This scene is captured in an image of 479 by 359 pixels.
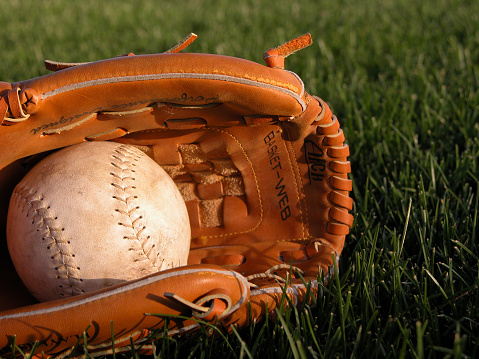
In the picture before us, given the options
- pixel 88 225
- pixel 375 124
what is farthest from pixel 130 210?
pixel 375 124

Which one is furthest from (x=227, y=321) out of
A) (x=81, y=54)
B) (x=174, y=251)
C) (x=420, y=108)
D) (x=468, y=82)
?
(x=81, y=54)

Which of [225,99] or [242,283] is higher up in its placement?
[225,99]

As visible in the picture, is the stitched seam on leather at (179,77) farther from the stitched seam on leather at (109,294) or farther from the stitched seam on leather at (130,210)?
the stitched seam on leather at (109,294)

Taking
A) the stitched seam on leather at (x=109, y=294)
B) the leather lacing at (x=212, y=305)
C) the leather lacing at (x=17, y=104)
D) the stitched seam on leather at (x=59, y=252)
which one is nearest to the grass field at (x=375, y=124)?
the leather lacing at (x=212, y=305)

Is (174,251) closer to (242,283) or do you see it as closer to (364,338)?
(242,283)

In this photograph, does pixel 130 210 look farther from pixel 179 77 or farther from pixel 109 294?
pixel 179 77

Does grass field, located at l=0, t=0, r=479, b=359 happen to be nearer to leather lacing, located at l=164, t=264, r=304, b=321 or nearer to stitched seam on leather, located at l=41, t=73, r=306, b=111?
leather lacing, located at l=164, t=264, r=304, b=321

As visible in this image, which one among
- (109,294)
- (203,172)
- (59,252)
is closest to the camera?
(109,294)
